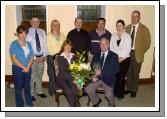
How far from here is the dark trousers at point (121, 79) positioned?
6.63m

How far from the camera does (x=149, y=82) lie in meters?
7.89

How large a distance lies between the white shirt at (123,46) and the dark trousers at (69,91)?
49.2 inches

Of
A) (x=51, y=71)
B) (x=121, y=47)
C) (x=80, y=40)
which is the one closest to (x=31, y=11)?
(x=80, y=40)

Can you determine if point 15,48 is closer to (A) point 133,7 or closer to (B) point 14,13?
(B) point 14,13

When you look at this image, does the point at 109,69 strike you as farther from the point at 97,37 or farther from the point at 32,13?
the point at 32,13

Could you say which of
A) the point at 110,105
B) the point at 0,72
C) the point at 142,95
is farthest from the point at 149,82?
the point at 0,72

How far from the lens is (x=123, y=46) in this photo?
21.3ft

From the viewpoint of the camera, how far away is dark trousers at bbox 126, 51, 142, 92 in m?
6.89

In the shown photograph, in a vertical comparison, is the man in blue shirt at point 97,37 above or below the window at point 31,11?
below

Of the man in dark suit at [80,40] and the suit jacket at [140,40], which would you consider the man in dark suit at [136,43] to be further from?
the man in dark suit at [80,40]

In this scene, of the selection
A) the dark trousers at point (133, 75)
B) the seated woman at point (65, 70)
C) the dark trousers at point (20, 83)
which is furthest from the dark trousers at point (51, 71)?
the dark trousers at point (133, 75)

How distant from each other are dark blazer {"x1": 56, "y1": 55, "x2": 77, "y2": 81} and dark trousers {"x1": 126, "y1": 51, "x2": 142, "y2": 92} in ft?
4.89

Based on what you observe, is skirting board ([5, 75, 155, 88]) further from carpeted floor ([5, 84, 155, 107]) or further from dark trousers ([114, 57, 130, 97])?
dark trousers ([114, 57, 130, 97])

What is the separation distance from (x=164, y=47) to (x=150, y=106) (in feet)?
4.58
